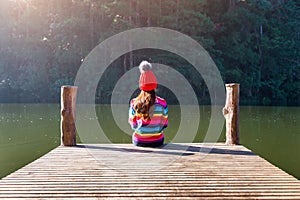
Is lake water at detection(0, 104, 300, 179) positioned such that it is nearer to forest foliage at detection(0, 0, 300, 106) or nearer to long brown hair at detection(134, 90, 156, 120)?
long brown hair at detection(134, 90, 156, 120)

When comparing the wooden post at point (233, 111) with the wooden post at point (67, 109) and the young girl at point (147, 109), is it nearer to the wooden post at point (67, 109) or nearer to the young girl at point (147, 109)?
the young girl at point (147, 109)

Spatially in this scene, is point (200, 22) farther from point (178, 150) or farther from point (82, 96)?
point (178, 150)

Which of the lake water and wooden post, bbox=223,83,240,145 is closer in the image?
wooden post, bbox=223,83,240,145

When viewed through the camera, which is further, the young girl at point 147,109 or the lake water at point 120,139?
the lake water at point 120,139

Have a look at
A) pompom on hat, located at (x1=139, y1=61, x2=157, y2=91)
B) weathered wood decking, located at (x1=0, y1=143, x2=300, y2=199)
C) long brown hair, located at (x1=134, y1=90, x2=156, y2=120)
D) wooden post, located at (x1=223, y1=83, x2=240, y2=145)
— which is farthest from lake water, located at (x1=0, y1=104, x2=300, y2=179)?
pompom on hat, located at (x1=139, y1=61, x2=157, y2=91)

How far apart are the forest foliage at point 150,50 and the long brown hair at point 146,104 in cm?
1577

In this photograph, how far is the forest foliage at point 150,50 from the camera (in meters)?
20.1

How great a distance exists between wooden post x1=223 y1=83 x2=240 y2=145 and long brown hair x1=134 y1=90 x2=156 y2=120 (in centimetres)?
130

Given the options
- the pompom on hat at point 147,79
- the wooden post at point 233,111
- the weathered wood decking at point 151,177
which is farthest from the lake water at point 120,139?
the pompom on hat at point 147,79

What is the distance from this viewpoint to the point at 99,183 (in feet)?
9.50

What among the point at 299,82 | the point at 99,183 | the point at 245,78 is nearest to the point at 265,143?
the point at 99,183

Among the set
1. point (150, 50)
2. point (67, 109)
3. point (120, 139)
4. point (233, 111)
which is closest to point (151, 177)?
point (67, 109)

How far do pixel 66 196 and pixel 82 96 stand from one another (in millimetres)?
17881

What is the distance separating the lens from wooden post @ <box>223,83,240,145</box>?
186 inches
